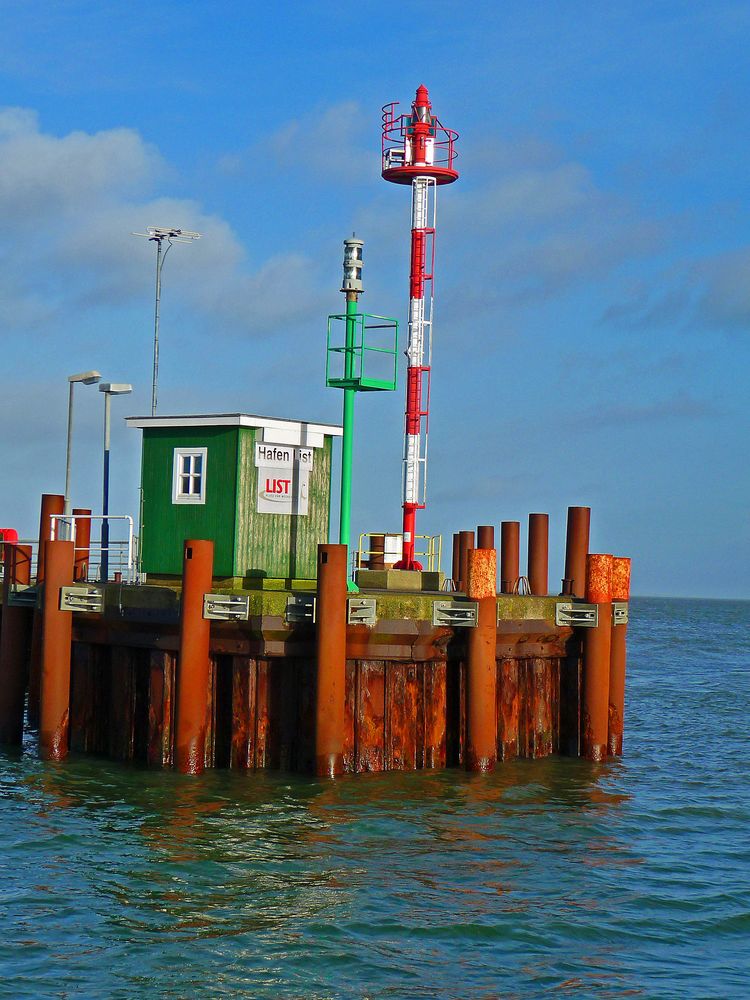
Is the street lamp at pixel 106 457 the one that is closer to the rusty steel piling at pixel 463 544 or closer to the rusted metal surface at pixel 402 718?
the rusted metal surface at pixel 402 718

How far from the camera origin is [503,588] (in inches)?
1238

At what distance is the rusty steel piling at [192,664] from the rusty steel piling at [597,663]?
23.0 ft

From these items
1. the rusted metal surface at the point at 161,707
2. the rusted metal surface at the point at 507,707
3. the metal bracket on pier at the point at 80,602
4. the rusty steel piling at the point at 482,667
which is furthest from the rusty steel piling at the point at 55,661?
the rusted metal surface at the point at 507,707

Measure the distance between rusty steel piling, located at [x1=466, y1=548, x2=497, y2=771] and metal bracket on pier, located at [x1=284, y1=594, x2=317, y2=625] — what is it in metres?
2.64

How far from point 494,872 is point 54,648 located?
903 centimetres

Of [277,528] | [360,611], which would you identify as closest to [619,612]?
[360,611]

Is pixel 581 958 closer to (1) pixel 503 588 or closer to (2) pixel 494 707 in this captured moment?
(2) pixel 494 707

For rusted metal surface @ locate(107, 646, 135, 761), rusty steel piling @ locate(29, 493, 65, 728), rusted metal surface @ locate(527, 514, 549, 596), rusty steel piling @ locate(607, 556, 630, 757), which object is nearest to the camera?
rusted metal surface @ locate(107, 646, 135, 761)

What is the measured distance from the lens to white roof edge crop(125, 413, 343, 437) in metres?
22.3

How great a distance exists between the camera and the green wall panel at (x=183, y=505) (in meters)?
22.3

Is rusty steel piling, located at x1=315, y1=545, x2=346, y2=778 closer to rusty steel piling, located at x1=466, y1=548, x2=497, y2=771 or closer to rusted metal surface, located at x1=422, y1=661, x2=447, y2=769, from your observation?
rusted metal surface, located at x1=422, y1=661, x2=447, y2=769

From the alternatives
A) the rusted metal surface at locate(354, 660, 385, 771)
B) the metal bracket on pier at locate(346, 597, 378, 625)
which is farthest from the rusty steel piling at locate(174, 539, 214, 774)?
the rusted metal surface at locate(354, 660, 385, 771)

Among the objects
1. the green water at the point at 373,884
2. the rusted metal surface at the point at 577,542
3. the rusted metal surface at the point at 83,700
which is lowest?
the green water at the point at 373,884

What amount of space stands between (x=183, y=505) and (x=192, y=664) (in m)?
4.32
